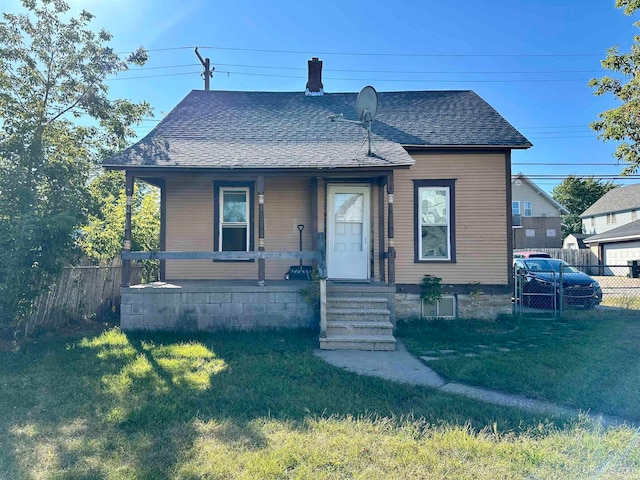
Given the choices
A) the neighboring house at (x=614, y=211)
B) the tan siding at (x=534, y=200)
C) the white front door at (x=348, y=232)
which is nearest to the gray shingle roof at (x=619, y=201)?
the neighboring house at (x=614, y=211)

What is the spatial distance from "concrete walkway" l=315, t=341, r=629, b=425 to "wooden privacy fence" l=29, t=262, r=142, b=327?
506 centimetres

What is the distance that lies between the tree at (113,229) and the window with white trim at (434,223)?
6651mm

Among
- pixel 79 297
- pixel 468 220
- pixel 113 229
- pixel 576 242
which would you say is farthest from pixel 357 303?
pixel 576 242

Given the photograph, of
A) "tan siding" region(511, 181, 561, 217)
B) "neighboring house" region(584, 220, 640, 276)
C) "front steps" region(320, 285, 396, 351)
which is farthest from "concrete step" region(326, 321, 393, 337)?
"tan siding" region(511, 181, 561, 217)

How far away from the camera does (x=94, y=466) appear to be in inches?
114

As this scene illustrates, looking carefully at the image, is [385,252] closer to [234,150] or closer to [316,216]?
[316,216]

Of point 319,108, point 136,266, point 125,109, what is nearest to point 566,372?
point 319,108

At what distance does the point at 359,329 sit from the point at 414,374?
1.62m

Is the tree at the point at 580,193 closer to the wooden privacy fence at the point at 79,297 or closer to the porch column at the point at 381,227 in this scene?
the porch column at the point at 381,227

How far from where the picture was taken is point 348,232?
29.2 feet

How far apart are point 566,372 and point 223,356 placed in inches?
172

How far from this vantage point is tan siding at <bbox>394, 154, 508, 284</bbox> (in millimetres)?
8680

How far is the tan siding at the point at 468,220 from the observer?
8680mm

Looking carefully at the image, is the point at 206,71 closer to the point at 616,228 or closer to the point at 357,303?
the point at 357,303
